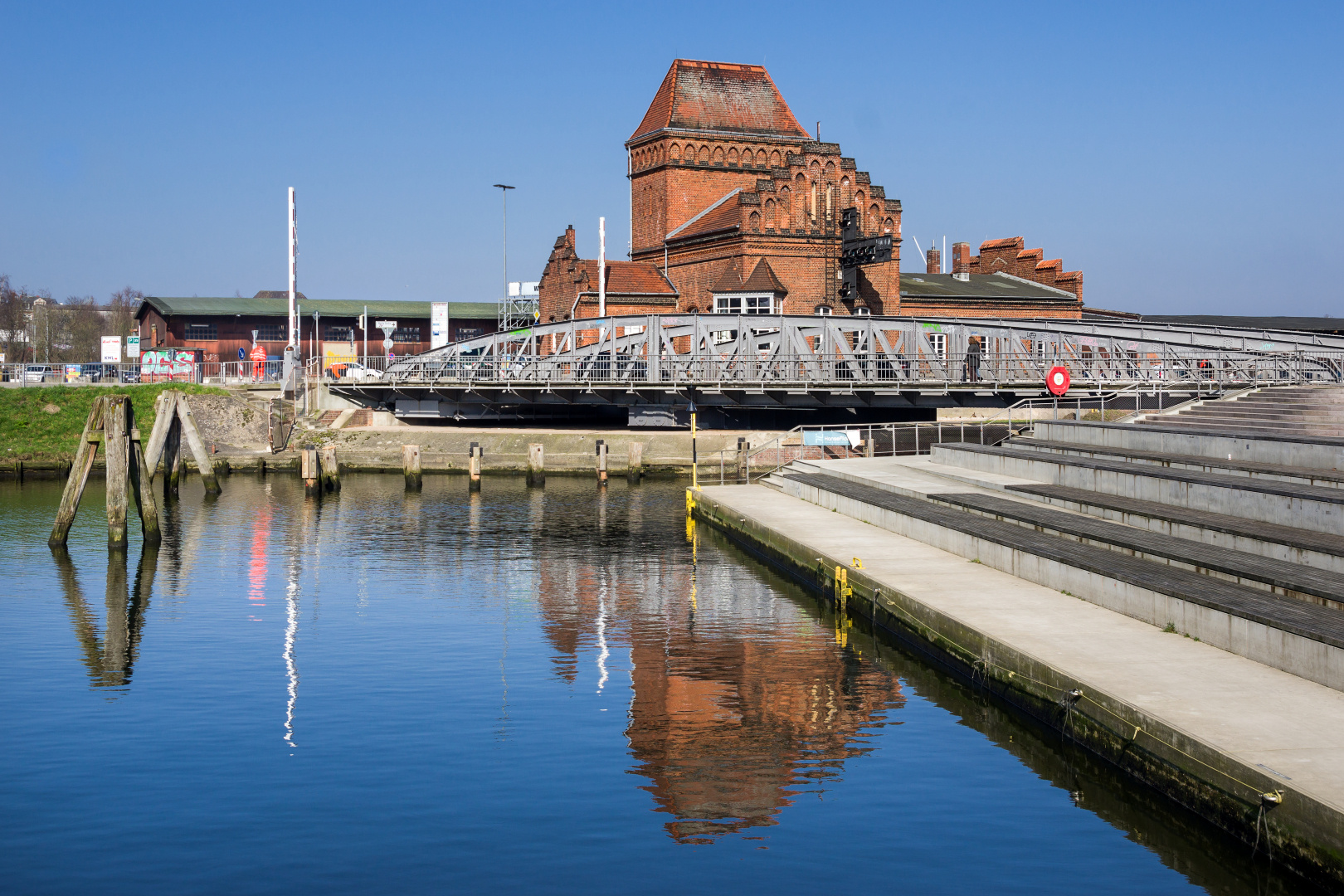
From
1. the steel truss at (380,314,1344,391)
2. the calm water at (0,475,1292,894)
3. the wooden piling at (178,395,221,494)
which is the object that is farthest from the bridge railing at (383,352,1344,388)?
the calm water at (0,475,1292,894)

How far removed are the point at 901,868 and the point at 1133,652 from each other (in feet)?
18.2

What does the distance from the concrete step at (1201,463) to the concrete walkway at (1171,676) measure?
5.95 m

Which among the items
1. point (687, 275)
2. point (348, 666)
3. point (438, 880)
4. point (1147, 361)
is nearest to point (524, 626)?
→ point (348, 666)

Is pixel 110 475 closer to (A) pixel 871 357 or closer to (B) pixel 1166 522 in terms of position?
(B) pixel 1166 522

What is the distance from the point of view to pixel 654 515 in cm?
4228

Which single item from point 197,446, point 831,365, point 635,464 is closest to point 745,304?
point 831,365

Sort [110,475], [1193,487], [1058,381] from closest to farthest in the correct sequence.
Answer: [1193,487] → [110,475] → [1058,381]

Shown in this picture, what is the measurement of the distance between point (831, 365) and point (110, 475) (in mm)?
30924

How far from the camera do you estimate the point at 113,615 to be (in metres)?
24.9

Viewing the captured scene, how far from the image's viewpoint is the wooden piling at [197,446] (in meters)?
50.3

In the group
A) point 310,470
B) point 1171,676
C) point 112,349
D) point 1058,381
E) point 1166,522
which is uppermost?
point 112,349

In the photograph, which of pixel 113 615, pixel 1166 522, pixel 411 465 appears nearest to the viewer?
pixel 1166 522

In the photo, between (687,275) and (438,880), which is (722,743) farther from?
(687,275)

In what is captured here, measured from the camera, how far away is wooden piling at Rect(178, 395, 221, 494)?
165 ft
